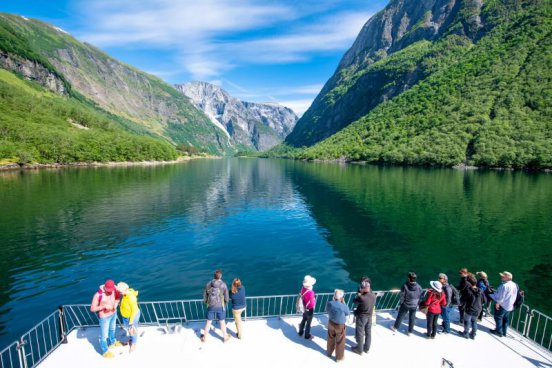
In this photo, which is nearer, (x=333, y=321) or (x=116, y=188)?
(x=333, y=321)

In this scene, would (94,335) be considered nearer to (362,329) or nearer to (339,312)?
(339,312)

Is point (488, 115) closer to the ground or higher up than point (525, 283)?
higher up

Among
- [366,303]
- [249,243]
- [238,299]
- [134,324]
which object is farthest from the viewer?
[249,243]

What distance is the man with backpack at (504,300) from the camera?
14031mm

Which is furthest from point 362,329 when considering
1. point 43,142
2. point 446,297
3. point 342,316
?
point 43,142

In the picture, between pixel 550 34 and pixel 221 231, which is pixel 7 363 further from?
pixel 550 34

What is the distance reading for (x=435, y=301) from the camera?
13914 millimetres

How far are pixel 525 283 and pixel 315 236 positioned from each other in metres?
22.0

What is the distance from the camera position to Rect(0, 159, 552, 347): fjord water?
2572 cm

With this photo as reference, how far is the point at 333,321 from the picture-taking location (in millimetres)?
12383

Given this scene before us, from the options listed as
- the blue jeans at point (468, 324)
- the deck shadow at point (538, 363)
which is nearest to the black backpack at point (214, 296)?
the blue jeans at point (468, 324)

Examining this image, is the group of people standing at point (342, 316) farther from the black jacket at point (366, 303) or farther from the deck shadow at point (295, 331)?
the deck shadow at point (295, 331)

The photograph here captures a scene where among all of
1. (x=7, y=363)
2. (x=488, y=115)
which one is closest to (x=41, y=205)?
(x=7, y=363)

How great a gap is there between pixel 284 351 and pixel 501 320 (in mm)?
10469
